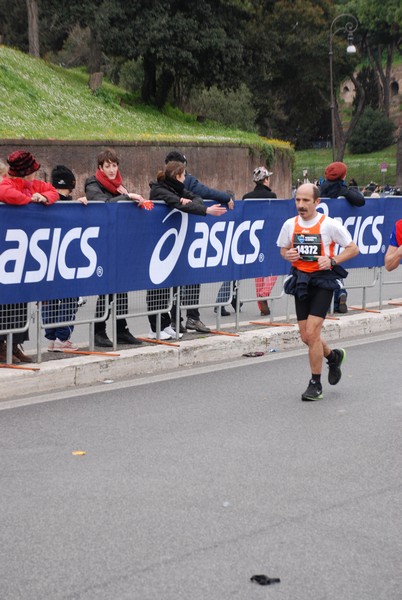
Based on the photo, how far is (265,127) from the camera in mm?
96500

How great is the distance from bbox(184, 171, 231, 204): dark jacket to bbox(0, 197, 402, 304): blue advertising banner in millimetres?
220

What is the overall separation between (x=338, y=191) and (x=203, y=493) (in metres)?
8.39

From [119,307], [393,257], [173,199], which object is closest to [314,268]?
[393,257]

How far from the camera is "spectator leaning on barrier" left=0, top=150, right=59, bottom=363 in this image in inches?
391

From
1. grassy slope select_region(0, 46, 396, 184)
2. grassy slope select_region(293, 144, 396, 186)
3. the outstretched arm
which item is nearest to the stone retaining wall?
grassy slope select_region(0, 46, 396, 184)

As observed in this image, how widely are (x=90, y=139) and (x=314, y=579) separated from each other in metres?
31.8

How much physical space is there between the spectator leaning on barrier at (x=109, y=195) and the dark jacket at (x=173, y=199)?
311 mm

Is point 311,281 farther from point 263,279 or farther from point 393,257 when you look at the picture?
point 263,279

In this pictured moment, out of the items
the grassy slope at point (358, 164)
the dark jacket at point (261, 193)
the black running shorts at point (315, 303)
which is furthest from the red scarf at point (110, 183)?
the grassy slope at point (358, 164)

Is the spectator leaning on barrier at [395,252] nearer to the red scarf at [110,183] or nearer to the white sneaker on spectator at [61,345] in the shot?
the white sneaker on spectator at [61,345]

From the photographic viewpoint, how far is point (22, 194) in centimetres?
973

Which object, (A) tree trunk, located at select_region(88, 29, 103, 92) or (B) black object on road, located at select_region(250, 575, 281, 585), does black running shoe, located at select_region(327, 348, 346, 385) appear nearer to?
(B) black object on road, located at select_region(250, 575, 281, 585)

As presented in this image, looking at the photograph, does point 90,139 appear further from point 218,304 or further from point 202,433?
point 202,433

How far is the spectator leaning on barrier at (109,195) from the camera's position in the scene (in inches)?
441
